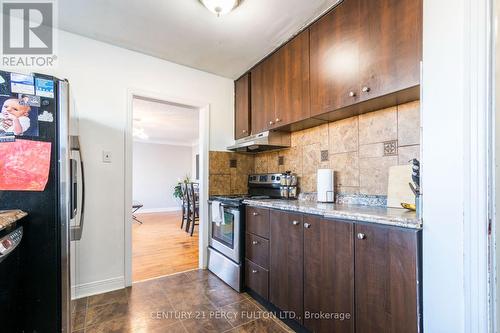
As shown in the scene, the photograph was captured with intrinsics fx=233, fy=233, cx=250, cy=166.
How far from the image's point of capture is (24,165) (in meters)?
1.22

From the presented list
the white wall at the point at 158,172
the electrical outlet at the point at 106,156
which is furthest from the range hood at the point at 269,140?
the white wall at the point at 158,172

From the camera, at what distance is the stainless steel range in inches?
91.7

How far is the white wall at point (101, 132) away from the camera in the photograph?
2213 millimetres

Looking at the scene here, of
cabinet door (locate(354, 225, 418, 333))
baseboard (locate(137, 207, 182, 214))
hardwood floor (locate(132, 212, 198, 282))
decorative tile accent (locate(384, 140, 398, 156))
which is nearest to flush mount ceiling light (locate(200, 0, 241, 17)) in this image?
decorative tile accent (locate(384, 140, 398, 156))

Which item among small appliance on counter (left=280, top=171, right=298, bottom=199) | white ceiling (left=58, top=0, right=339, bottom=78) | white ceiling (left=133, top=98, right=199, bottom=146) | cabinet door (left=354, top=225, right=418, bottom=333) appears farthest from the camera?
white ceiling (left=133, top=98, right=199, bottom=146)

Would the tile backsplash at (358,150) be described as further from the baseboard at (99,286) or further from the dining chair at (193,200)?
the dining chair at (193,200)

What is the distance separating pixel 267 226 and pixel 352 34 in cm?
161

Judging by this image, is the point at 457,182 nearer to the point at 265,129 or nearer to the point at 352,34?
the point at 352,34

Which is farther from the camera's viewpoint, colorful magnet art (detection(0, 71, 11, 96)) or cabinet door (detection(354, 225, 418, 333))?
colorful magnet art (detection(0, 71, 11, 96))

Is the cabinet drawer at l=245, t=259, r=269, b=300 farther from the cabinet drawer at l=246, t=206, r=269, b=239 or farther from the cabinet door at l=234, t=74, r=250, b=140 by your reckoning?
the cabinet door at l=234, t=74, r=250, b=140

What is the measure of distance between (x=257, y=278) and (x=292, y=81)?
1851mm

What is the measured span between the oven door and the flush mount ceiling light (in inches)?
68.4

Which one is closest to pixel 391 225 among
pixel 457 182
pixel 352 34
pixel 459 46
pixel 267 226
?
pixel 457 182

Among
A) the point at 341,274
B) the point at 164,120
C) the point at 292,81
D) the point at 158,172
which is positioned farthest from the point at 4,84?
the point at 158,172
